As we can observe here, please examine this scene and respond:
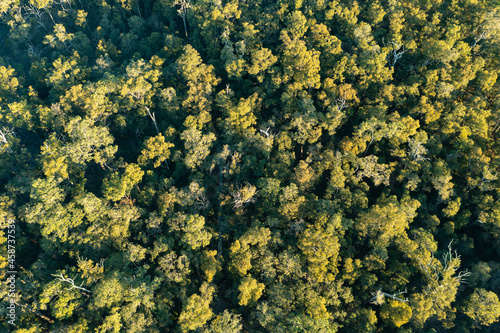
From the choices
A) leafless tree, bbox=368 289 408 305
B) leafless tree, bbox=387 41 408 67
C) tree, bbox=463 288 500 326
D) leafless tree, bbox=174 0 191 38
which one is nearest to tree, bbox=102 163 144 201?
leafless tree, bbox=174 0 191 38

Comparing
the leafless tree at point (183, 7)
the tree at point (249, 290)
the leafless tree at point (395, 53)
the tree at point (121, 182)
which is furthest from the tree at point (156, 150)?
the leafless tree at point (395, 53)

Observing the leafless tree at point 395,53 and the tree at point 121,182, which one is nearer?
the tree at point 121,182

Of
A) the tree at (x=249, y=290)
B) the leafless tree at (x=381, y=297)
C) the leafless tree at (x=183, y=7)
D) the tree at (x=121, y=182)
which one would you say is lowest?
the leafless tree at (x=381, y=297)

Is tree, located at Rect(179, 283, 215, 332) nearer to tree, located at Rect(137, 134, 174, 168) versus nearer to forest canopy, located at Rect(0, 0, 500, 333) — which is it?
forest canopy, located at Rect(0, 0, 500, 333)

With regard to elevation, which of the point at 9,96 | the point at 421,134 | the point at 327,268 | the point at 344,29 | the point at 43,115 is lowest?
the point at 327,268

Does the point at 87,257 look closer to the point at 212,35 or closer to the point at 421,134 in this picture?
the point at 212,35

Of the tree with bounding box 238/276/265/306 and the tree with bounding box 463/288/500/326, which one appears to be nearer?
the tree with bounding box 463/288/500/326

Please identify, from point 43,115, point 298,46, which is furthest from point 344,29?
point 43,115

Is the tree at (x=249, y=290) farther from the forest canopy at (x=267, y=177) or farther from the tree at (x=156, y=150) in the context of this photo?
the tree at (x=156, y=150)
